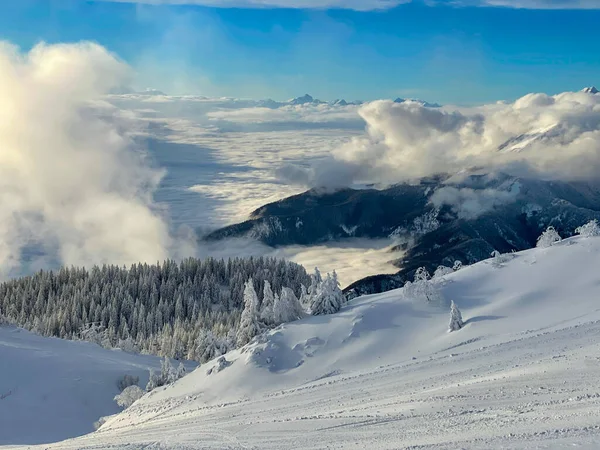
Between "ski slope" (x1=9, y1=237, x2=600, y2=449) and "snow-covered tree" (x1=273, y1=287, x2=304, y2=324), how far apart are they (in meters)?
2.20

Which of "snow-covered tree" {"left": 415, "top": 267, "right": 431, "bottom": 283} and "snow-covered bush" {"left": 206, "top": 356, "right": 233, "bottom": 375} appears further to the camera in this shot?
"snow-covered tree" {"left": 415, "top": 267, "right": 431, "bottom": 283}

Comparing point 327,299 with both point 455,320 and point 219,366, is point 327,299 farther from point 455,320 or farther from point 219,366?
point 455,320

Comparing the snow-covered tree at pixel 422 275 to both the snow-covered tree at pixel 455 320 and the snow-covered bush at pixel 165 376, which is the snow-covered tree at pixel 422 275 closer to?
the snow-covered tree at pixel 455 320

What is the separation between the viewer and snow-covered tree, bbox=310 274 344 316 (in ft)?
173

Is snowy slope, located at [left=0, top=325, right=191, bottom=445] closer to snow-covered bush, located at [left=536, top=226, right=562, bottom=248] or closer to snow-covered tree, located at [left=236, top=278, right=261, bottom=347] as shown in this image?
snow-covered tree, located at [left=236, top=278, right=261, bottom=347]

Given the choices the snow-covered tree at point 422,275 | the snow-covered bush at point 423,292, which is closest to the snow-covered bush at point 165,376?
the snow-covered bush at point 423,292

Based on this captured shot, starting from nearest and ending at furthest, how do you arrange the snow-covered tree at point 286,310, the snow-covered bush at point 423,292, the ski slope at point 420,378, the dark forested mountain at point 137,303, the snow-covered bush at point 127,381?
the ski slope at point 420,378 → the snow-covered bush at point 423,292 → the snow-covered tree at point 286,310 → the snow-covered bush at point 127,381 → the dark forested mountain at point 137,303

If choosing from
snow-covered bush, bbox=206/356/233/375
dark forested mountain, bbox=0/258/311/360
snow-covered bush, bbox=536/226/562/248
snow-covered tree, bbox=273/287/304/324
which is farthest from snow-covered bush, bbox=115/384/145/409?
dark forested mountain, bbox=0/258/311/360

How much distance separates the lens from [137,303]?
6270 inches

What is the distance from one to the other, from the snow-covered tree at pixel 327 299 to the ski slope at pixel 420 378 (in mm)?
1579

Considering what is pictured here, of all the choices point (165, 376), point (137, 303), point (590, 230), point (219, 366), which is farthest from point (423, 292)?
point (137, 303)

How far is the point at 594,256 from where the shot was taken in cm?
5122

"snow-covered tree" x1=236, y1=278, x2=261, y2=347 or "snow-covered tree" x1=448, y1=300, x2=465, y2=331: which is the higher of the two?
"snow-covered tree" x1=236, y1=278, x2=261, y2=347

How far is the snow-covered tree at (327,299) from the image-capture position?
52725 mm
